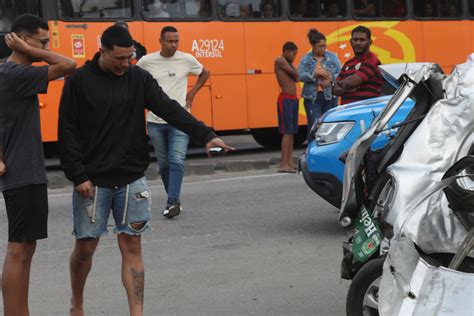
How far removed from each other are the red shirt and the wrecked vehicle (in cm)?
412

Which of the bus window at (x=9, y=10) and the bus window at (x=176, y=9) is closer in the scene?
the bus window at (x=9, y=10)

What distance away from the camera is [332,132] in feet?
29.6

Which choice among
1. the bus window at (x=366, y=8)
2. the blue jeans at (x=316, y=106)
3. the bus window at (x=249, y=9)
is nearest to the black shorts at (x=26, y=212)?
the blue jeans at (x=316, y=106)

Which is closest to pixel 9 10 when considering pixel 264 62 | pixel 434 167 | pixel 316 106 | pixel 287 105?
pixel 287 105

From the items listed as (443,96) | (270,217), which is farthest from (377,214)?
(270,217)

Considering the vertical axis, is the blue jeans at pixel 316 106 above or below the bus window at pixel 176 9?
below

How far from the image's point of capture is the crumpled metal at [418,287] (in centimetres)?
449

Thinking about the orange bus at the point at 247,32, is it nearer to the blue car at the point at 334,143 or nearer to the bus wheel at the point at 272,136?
the bus wheel at the point at 272,136

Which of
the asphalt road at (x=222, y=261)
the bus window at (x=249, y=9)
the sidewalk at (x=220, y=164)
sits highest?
the bus window at (x=249, y=9)

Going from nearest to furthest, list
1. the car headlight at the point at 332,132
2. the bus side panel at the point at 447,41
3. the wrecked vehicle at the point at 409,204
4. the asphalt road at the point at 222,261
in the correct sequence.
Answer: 1. the wrecked vehicle at the point at 409,204
2. the asphalt road at the point at 222,261
3. the car headlight at the point at 332,132
4. the bus side panel at the point at 447,41

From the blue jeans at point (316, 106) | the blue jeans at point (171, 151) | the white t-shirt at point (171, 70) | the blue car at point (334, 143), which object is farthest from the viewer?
the blue jeans at point (316, 106)

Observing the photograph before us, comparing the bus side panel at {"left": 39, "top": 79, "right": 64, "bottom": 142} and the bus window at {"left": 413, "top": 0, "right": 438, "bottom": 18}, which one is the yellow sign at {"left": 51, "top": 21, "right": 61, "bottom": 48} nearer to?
the bus side panel at {"left": 39, "top": 79, "right": 64, "bottom": 142}

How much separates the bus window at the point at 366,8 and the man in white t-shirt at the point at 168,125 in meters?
7.89

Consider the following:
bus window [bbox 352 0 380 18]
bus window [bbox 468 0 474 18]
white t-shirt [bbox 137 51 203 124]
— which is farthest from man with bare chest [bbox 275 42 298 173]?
bus window [bbox 468 0 474 18]
